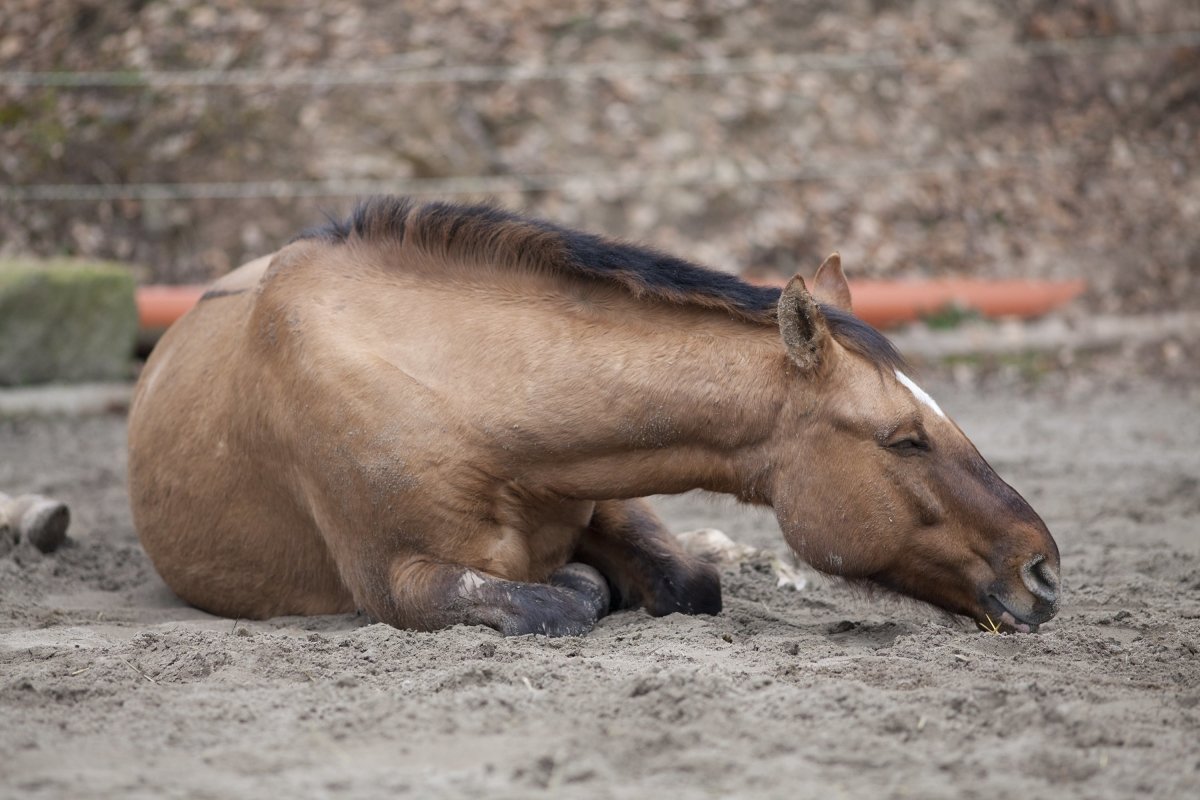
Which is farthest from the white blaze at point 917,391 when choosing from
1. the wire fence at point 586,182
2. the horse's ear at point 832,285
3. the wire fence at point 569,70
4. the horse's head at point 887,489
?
the wire fence at point 569,70

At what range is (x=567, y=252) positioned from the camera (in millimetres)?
3977

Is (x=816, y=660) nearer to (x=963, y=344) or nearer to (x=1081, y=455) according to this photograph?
(x=1081, y=455)

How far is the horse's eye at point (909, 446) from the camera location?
366cm

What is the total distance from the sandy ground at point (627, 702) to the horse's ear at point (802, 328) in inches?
30.7

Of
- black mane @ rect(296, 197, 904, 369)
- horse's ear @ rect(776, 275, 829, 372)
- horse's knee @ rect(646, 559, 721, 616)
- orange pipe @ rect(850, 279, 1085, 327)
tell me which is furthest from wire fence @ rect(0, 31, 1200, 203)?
horse's ear @ rect(776, 275, 829, 372)

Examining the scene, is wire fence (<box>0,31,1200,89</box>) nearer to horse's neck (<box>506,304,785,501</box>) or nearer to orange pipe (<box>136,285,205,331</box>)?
orange pipe (<box>136,285,205,331</box>)

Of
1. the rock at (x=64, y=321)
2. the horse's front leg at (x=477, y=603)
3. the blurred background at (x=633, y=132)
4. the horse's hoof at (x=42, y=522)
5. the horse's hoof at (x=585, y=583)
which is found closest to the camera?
the horse's front leg at (x=477, y=603)

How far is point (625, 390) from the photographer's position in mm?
3756

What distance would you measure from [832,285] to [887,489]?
793mm

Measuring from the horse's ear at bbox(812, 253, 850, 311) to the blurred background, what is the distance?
18.3 ft

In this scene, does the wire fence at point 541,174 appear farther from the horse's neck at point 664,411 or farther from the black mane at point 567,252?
the horse's neck at point 664,411

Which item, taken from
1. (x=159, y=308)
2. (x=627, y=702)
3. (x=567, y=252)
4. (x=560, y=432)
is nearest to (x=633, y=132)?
(x=159, y=308)

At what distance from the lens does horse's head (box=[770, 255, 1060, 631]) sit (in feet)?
12.0

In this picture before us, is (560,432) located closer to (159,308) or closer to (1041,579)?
(1041,579)
